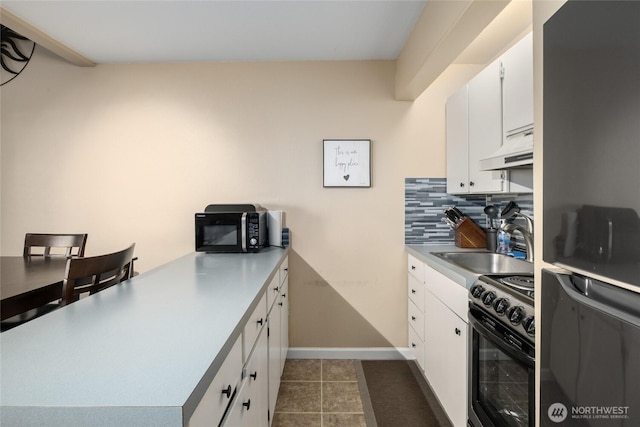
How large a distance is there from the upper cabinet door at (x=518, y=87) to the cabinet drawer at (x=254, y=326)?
1534 mm

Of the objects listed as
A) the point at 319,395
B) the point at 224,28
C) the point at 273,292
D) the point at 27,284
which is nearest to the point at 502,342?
the point at 273,292

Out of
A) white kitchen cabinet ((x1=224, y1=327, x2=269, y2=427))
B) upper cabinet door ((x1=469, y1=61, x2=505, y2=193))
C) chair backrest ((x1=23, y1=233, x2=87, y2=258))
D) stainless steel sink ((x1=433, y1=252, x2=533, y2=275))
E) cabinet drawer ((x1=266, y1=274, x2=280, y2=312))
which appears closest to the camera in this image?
white kitchen cabinet ((x1=224, y1=327, x2=269, y2=427))

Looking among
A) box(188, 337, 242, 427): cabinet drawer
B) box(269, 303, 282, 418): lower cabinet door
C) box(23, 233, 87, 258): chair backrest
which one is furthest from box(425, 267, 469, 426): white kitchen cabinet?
box(23, 233, 87, 258): chair backrest

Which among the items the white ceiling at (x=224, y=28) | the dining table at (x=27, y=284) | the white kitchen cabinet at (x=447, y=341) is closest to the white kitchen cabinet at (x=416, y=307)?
the white kitchen cabinet at (x=447, y=341)

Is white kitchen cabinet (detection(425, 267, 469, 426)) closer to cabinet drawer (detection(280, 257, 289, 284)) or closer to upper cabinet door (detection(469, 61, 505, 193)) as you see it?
upper cabinet door (detection(469, 61, 505, 193))

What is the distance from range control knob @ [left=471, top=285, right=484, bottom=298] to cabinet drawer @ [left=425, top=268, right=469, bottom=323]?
0.28 feet

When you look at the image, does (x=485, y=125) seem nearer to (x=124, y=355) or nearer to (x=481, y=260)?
(x=481, y=260)

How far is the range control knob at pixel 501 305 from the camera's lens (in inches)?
52.5

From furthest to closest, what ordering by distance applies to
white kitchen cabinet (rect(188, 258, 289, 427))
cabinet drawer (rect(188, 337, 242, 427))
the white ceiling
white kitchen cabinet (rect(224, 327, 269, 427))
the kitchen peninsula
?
the white ceiling, white kitchen cabinet (rect(224, 327, 269, 427)), white kitchen cabinet (rect(188, 258, 289, 427)), cabinet drawer (rect(188, 337, 242, 427)), the kitchen peninsula

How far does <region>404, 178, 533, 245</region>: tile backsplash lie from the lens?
9.40 ft

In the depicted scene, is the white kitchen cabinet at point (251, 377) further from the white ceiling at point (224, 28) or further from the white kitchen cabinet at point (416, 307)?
the white ceiling at point (224, 28)

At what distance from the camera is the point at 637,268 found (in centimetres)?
69

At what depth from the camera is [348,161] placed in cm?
287

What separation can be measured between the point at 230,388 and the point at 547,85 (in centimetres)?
124
